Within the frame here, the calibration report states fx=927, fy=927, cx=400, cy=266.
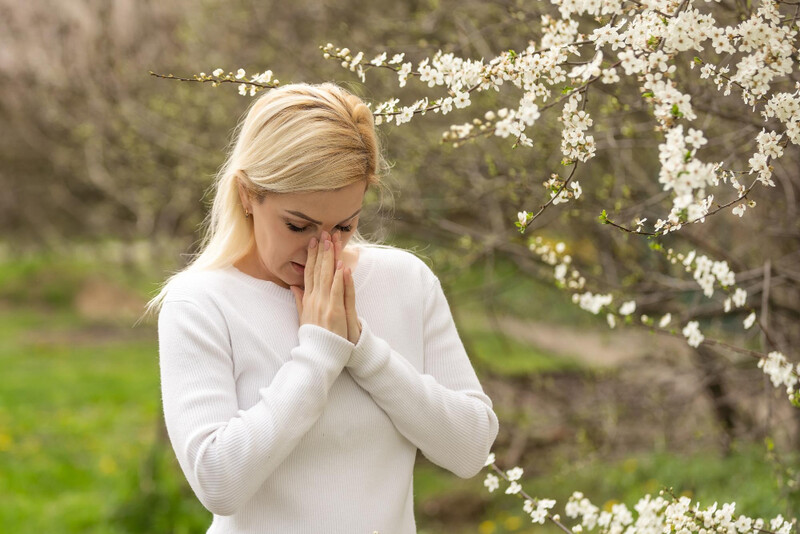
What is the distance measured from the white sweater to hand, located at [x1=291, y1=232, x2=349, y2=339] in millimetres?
36

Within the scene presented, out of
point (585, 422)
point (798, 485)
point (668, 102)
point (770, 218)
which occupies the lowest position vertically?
point (585, 422)

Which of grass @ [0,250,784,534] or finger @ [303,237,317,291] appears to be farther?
grass @ [0,250,784,534]

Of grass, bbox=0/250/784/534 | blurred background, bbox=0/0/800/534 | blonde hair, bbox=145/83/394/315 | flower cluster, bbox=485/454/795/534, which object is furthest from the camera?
grass, bbox=0/250/784/534

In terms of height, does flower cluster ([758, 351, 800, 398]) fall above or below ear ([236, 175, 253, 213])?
below

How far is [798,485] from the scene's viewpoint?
3.05 m

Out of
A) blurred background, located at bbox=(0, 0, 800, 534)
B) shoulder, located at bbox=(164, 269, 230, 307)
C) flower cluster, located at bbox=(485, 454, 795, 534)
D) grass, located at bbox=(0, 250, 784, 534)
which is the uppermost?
shoulder, located at bbox=(164, 269, 230, 307)

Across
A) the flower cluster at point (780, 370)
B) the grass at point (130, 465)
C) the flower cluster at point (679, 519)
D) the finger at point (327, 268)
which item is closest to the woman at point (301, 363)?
the finger at point (327, 268)

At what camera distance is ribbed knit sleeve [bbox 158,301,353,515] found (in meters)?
1.77

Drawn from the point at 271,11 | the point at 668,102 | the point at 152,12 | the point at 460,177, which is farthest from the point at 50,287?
the point at 668,102

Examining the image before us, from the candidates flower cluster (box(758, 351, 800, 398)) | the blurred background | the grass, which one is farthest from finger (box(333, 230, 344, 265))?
the grass

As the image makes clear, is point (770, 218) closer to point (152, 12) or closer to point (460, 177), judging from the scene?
point (460, 177)

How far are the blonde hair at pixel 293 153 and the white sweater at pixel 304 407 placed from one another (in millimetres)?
96

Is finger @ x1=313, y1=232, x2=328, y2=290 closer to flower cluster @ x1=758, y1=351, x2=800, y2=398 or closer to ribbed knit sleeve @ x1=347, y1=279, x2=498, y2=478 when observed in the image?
ribbed knit sleeve @ x1=347, y1=279, x2=498, y2=478

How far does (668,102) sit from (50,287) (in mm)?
10997
